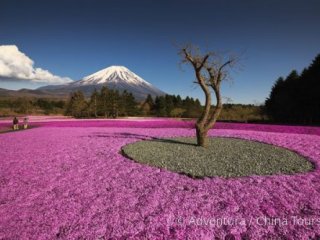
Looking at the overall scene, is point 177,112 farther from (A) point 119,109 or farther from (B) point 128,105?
(A) point 119,109

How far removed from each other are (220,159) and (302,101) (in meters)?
43.3

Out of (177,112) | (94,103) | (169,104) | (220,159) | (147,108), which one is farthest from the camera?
(147,108)

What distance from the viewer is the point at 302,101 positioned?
→ 48750 millimetres

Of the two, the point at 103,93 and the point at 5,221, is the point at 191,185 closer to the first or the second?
the point at 5,221

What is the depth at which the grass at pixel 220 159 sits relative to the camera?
37.9 feet

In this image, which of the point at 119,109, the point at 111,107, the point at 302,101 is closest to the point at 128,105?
the point at 119,109

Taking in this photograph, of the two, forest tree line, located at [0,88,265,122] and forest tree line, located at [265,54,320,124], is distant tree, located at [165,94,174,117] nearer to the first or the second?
forest tree line, located at [0,88,265,122]

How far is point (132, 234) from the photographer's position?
21.1ft

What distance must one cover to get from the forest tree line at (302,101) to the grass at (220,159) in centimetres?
3615

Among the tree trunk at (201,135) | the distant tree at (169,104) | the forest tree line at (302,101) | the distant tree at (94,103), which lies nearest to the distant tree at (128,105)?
the distant tree at (94,103)

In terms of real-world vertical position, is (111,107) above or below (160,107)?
below

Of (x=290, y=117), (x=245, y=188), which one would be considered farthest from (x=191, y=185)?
(x=290, y=117)

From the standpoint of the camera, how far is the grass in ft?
37.9

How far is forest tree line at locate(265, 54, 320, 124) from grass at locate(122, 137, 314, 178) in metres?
36.1
